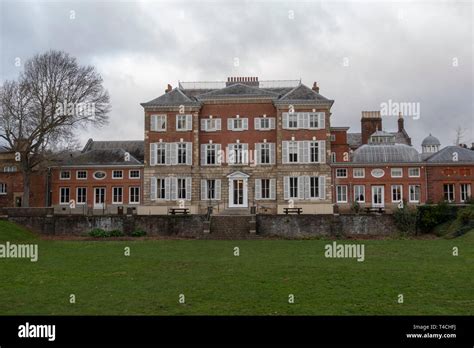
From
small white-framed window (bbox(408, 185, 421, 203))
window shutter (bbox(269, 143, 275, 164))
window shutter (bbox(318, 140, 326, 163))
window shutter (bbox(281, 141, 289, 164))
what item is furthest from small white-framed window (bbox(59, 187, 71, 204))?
small white-framed window (bbox(408, 185, 421, 203))

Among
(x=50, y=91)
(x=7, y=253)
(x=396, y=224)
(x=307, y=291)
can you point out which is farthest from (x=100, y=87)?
(x=307, y=291)

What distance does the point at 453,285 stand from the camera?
43.3 feet

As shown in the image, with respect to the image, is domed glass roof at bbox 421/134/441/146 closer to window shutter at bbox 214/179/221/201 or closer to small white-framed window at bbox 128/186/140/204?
window shutter at bbox 214/179/221/201

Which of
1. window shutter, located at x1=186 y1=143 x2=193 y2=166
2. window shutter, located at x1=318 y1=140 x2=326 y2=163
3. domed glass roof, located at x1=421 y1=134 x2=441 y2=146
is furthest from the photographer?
domed glass roof, located at x1=421 y1=134 x2=441 y2=146

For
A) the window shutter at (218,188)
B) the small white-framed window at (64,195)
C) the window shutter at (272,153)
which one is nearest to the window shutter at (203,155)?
the window shutter at (218,188)

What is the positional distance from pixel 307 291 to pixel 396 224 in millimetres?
22007

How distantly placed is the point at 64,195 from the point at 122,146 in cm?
767

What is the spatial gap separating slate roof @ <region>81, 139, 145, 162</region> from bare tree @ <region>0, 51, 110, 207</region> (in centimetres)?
602

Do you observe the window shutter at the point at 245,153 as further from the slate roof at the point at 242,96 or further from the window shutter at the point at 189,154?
the window shutter at the point at 189,154

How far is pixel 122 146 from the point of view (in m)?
48.6

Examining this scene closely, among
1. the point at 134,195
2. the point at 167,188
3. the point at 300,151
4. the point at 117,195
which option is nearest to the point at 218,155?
the point at 167,188

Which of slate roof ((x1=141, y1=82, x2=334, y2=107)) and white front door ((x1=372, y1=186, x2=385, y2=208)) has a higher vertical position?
slate roof ((x1=141, y1=82, x2=334, y2=107))

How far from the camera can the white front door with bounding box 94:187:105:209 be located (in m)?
43.6

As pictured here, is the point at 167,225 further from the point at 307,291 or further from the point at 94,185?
the point at 307,291
